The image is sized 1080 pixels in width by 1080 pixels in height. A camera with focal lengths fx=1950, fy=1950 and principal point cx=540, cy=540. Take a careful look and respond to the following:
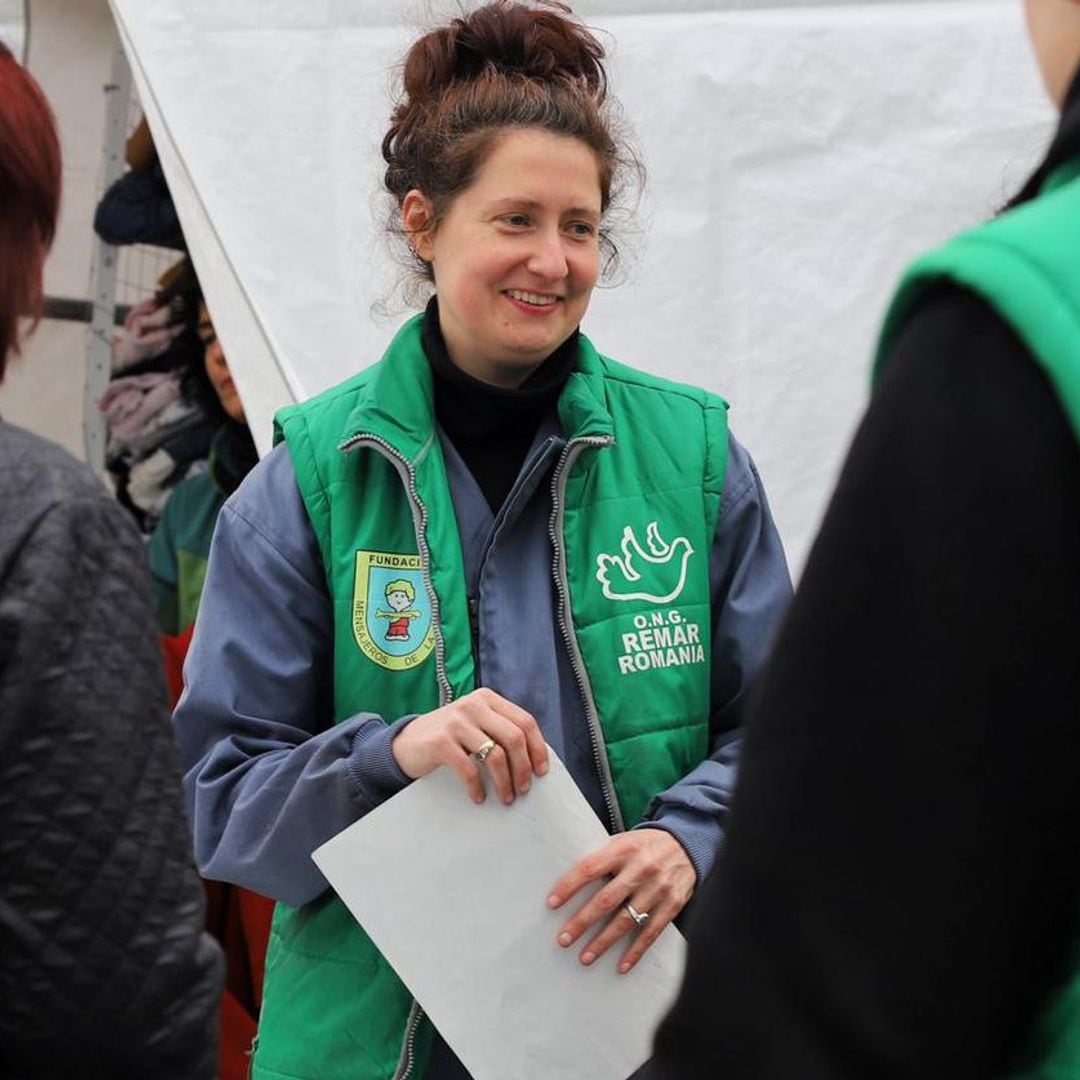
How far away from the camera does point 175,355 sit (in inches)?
148

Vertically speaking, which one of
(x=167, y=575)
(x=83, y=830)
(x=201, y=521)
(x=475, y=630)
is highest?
(x=83, y=830)

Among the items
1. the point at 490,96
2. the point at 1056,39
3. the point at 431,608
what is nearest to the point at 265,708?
the point at 431,608

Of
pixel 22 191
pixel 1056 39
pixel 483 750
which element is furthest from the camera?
pixel 483 750

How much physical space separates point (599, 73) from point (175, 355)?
1809mm

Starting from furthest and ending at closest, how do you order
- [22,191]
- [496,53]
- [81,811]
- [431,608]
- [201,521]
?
1. [201,521]
2. [496,53]
3. [431,608]
4. [22,191]
5. [81,811]

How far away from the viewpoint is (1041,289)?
0.66 metres

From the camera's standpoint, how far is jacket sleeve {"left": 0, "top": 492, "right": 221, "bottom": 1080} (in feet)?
3.47

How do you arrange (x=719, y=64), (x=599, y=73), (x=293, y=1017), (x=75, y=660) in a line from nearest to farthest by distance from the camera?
(x=75, y=660), (x=293, y=1017), (x=599, y=73), (x=719, y=64)

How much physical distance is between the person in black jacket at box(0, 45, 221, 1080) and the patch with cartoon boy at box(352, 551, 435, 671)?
26.8 inches

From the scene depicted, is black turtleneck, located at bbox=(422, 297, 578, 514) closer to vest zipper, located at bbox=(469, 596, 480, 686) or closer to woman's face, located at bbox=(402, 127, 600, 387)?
woman's face, located at bbox=(402, 127, 600, 387)

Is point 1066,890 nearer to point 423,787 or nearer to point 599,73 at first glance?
point 423,787

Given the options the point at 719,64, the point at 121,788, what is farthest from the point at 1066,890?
the point at 719,64

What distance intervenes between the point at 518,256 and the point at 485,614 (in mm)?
384

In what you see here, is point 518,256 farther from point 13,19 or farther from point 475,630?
point 13,19
